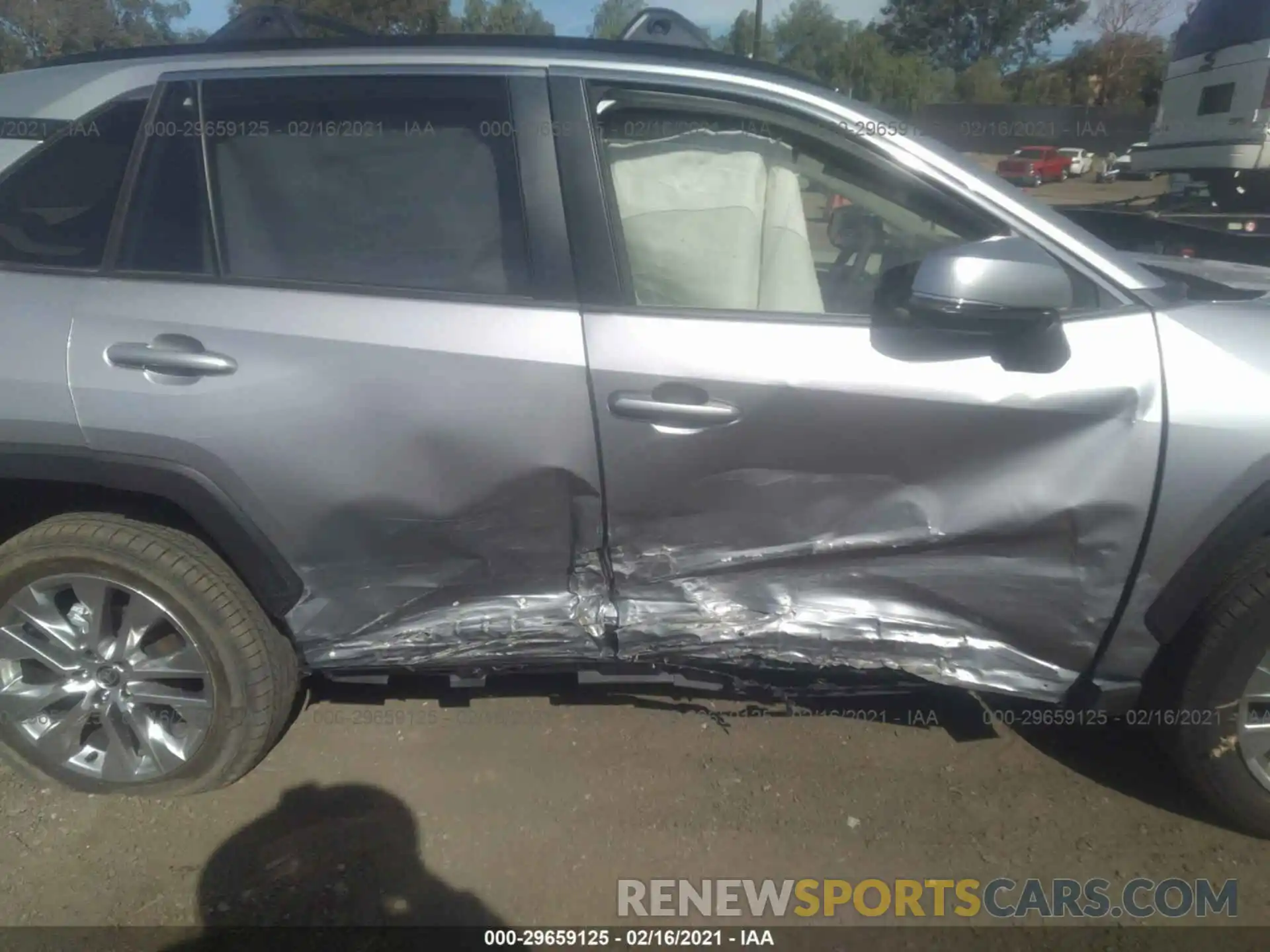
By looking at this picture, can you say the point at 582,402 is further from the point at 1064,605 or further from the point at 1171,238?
the point at 1171,238

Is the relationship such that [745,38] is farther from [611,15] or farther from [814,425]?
[814,425]

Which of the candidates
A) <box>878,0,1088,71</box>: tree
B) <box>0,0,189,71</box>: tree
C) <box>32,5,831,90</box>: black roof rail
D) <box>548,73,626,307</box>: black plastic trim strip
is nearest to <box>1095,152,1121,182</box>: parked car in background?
<box>0,0,189,71</box>: tree

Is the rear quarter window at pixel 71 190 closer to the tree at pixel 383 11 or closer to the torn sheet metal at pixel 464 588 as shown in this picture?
the torn sheet metal at pixel 464 588

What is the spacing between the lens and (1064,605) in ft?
7.63

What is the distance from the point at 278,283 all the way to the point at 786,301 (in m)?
1.26

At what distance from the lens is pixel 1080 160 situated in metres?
29.7

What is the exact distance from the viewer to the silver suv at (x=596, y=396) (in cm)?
223

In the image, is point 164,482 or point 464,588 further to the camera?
point 464,588

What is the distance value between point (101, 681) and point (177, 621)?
35 centimetres

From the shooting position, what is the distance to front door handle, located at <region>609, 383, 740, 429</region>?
87.9 inches

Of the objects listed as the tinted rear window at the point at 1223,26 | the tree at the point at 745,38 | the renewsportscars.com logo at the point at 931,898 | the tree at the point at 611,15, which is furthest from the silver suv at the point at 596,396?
the tree at the point at 745,38

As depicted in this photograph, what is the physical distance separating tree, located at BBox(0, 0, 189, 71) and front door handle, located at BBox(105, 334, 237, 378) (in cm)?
1809

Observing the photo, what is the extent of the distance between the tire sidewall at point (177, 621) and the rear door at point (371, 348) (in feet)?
0.76

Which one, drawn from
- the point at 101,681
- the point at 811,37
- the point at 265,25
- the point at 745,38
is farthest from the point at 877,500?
the point at 811,37
